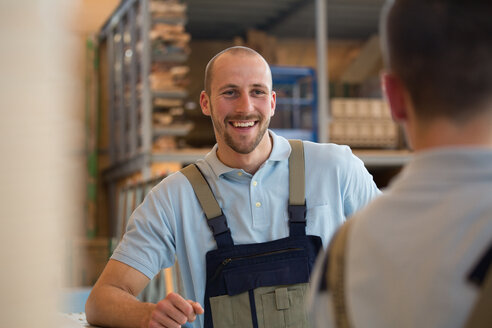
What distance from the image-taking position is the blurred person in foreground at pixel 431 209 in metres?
0.85

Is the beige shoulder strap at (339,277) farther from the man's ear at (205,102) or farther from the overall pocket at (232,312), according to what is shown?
the man's ear at (205,102)

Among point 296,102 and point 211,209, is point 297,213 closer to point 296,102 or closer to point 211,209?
point 211,209

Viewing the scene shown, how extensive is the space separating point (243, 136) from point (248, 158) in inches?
2.9

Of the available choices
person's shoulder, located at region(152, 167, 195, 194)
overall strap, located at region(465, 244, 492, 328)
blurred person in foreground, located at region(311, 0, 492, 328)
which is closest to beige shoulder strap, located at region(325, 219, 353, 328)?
blurred person in foreground, located at region(311, 0, 492, 328)

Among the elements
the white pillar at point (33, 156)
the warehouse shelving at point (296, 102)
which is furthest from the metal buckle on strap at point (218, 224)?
the warehouse shelving at point (296, 102)

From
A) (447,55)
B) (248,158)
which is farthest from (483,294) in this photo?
(248,158)

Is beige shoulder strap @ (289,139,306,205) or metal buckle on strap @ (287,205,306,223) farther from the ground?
beige shoulder strap @ (289,139,306,205)

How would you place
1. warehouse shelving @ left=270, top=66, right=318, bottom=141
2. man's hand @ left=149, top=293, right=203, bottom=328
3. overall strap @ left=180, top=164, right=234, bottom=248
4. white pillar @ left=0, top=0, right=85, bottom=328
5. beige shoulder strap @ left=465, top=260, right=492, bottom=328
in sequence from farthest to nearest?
warehouse shelving @ left=270, top=66, right=318, bottom=141
overall strap @ left=180, top=164, right=234, bottom=248
man's hand @ left=149, top=293, right=203, bottom=328
beige shoulder strap @ left=465, top=260, right=492, bottom=328
white pillar @ left=0, top=0, right=85, bottom=328

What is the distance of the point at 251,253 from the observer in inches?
78.2

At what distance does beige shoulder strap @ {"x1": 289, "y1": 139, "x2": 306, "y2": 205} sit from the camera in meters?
2.16

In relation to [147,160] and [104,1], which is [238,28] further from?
[147,160]

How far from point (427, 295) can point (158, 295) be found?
17.2 ft

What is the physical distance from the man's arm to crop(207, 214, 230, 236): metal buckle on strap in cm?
25

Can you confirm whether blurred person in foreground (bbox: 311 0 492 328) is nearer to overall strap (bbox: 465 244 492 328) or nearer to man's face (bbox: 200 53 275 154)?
Result: overall strap (bbox: 465 244 492 328)
